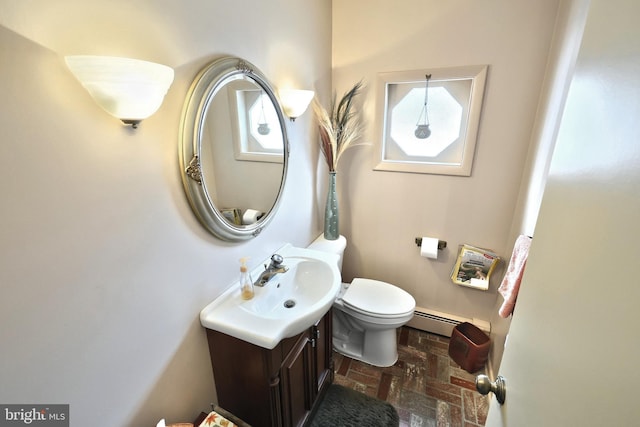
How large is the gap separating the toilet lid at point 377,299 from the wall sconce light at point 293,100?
124 cm

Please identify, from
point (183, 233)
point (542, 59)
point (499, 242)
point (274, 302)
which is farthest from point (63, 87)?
point (499, 242)

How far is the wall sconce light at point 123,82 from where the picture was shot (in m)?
0.65

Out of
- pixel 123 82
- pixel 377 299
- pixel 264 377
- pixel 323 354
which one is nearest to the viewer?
pixel 123 82

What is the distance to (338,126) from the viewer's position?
198 centimetres

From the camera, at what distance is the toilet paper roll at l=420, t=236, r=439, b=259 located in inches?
79.4

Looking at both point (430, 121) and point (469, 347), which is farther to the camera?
point (430, 121)

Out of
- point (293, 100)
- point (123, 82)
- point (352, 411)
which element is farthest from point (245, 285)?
point (352, 411)

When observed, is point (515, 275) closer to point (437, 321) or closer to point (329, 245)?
point (437, 321)

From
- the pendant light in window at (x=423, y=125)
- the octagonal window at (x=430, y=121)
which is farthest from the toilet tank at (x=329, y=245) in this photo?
the pendant light in window at (x=423, y=125)

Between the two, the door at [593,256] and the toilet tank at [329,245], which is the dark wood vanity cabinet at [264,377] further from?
the door at [593,256]

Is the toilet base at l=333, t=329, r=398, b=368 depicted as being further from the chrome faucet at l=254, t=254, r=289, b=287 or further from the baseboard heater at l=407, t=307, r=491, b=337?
the chrome faucet at l=254, t=254, r=289, b=287

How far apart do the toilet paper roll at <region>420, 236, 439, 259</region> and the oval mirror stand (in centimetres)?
115

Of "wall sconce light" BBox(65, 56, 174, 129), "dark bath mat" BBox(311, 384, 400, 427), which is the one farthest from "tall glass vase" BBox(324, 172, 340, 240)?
"wall sconce light" BBox(65, 56, 174, 129)

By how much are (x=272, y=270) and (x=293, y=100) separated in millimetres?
900
